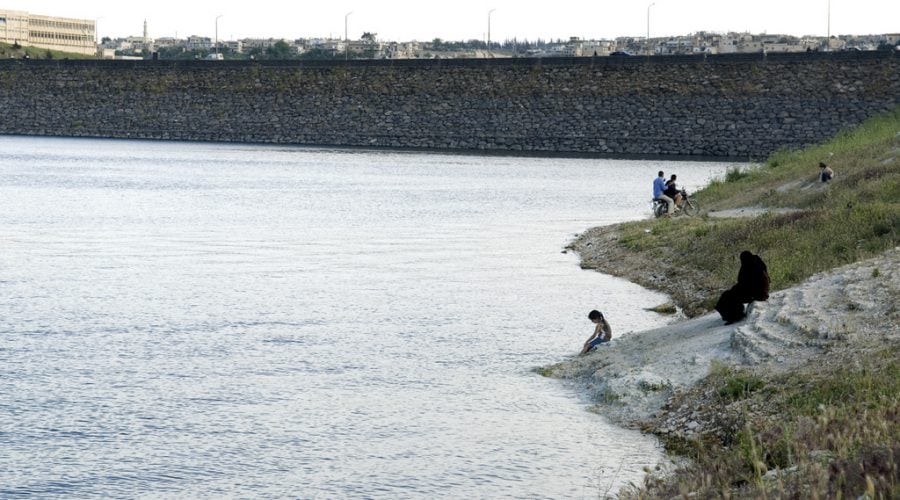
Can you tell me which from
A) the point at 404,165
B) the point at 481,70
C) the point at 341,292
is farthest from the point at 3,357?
the point at 481,70

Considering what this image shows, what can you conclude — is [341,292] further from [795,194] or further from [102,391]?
[795,194]

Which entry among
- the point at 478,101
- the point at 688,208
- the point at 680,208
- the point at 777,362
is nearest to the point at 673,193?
the point at 680,208

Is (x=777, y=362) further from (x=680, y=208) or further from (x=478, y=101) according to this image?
(x=478, y=101)

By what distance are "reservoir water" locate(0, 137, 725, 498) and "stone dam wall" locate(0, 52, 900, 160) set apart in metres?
43.6

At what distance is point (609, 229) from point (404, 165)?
1607 inches

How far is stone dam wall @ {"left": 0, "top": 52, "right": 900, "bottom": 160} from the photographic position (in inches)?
3457

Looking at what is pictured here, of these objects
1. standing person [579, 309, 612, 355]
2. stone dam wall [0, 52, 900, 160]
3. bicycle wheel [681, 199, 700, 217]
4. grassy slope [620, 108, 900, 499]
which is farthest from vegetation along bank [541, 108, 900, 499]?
stone dam wall [0, 52, 900, 160]

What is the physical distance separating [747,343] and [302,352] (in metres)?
7.14

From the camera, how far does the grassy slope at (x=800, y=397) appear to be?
963cm

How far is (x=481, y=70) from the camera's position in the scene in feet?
331

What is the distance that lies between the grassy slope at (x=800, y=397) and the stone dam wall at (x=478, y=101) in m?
55.7

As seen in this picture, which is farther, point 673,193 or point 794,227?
point 673,193

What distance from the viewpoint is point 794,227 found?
27.3 metres

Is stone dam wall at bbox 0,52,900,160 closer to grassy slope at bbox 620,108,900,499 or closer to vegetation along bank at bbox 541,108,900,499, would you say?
grassy slope at bbox 620,108,900,499
